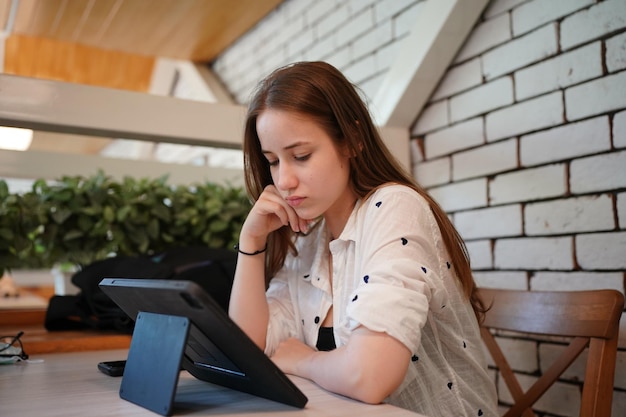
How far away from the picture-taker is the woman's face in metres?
1.18

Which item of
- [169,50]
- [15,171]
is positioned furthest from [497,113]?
[169,50]

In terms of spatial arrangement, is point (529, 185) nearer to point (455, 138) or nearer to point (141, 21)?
point (455, 138)

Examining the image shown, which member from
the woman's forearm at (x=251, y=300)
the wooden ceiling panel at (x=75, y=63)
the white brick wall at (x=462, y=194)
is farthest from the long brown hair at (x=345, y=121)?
the wooden ceiling panel at (x=75, y=63)

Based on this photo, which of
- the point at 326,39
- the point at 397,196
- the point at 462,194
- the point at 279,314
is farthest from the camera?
the point at 326,39

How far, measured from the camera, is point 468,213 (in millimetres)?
1959

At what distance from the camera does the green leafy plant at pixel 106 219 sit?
1942 millimetres

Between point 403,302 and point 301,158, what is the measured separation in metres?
0.38

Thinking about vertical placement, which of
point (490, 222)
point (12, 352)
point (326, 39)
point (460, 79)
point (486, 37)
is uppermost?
point (326, 39)

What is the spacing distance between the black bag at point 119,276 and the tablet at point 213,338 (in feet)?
2.44

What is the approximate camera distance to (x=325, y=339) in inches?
51.2

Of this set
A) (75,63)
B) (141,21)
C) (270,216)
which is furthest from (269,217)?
(75,63)

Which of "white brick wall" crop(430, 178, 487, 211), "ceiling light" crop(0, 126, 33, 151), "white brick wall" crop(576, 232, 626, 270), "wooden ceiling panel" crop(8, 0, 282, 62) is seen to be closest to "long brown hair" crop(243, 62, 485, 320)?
"white brick wall" crop(576, 232, 626, 270)

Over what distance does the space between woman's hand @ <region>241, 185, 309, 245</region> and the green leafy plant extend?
0.87 m

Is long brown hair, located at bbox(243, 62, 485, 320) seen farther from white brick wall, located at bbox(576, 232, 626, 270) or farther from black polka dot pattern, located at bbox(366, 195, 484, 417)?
white brick wall, located at bbox(576, 232, 626, 270)
